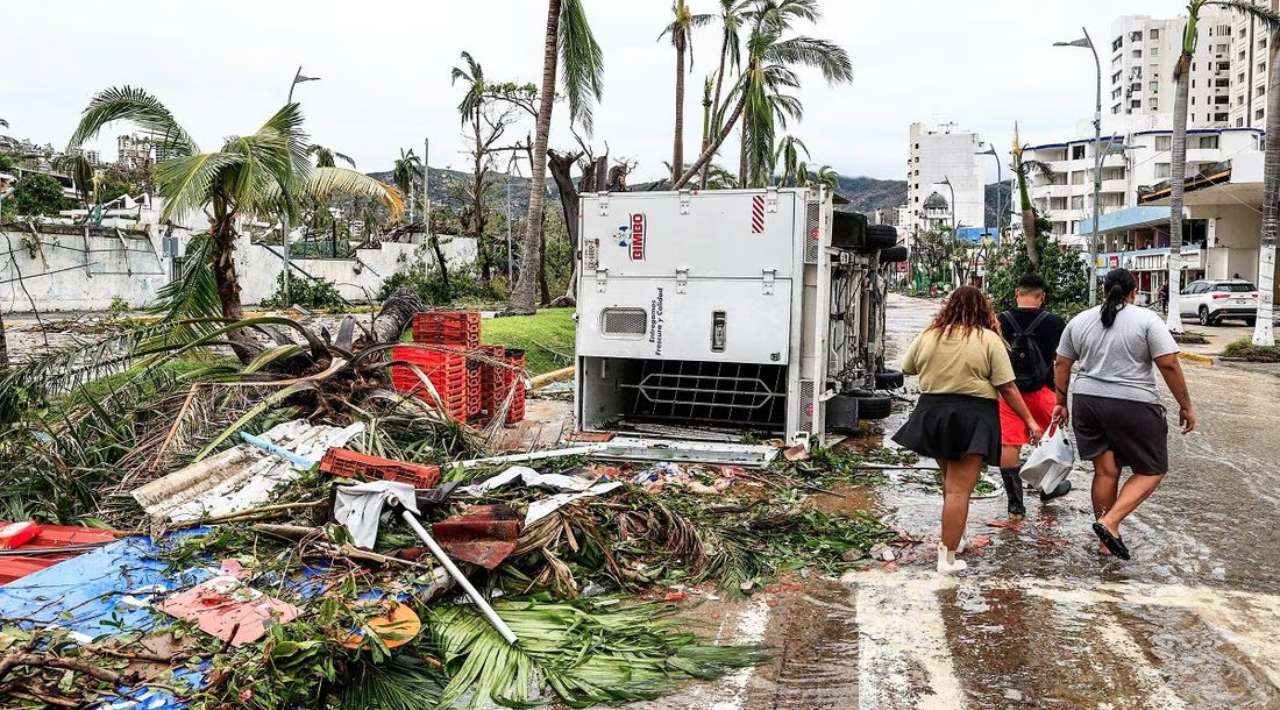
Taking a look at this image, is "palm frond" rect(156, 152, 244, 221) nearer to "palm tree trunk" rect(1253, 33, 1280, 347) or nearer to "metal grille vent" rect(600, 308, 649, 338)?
"metal grille vent" rect(600, 308, 649, 338)

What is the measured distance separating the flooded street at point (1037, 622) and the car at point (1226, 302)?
28.4 metres

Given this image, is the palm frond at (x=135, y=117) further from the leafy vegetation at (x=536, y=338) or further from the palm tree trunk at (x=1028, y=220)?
the palm tree trunk at (x=1028, y=220)

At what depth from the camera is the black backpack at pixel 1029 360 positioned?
24.4ft

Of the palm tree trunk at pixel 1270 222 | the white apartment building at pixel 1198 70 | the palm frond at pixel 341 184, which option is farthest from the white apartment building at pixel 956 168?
the palm frond at pixel 341 184

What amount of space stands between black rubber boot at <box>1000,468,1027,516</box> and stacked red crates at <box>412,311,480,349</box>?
585cm

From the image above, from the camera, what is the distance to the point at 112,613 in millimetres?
4578

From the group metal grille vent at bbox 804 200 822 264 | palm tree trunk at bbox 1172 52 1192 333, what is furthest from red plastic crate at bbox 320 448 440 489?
palm tree trunk at bbox 1172 52 1192 333

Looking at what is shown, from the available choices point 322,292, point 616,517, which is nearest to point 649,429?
point 616,517

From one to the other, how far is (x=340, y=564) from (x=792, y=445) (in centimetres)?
486

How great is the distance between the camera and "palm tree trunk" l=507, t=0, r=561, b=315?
1945 cm

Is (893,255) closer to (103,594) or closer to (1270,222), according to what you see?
(103,594)

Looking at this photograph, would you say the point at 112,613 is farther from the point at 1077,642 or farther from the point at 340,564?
the point at 1077,642

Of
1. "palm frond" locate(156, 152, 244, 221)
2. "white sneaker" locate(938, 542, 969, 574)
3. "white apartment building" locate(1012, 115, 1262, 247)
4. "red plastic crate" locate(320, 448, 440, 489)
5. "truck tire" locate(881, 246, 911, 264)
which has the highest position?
"white apartment building" locate(1012, 115, 1262, 247)

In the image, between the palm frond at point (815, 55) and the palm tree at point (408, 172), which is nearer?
the palm frond at point (815, 55)
